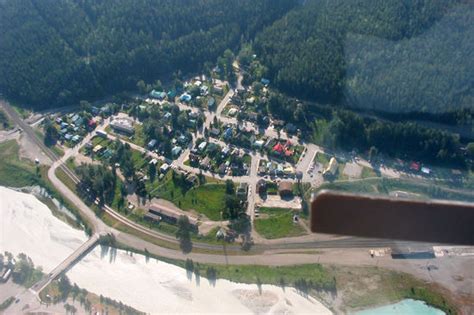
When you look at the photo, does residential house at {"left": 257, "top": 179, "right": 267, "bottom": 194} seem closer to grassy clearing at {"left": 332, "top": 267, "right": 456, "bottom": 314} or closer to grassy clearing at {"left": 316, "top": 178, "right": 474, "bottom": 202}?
grassy clearing at {"left": 316, "top": 178, "right": 474, "bottom": 202}

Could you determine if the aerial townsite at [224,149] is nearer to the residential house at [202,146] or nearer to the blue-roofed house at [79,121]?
the blue-roofed house at [79,121]

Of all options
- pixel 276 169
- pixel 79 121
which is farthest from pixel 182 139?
pixel 79 121

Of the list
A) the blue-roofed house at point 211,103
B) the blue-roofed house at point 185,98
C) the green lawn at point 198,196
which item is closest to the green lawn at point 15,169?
the green lawn at point 198,196

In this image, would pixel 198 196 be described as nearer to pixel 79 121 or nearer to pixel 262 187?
pixel 262 187

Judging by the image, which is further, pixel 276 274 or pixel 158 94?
pixel 158 94

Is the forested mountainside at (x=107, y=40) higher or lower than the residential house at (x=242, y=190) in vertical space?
higher

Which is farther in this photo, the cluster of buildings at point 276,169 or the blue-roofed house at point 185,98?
the blue-roofed house at point 185,98
